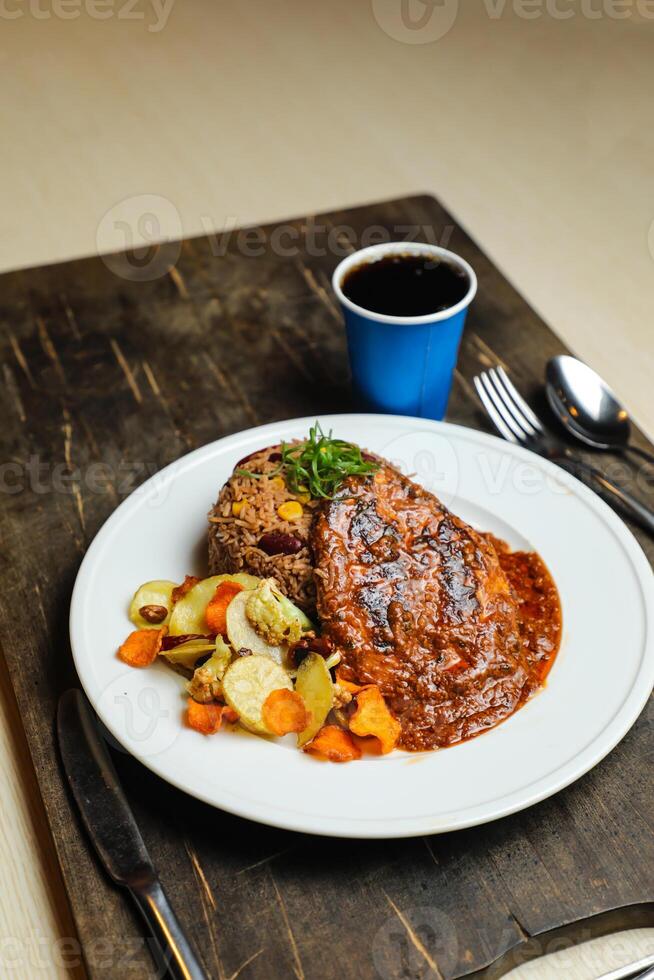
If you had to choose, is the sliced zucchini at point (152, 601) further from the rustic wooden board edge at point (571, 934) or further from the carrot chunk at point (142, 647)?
the rustic wooden board edge at point (571, 934)

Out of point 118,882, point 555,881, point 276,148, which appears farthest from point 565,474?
point 276,148

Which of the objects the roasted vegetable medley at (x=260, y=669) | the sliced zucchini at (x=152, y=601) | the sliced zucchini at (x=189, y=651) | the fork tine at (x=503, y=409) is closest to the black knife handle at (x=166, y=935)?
the roasted vegetable medley at (x=260, y=669)

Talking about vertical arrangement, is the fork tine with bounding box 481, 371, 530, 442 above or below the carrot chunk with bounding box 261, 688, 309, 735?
above

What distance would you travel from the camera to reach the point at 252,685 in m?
1.89

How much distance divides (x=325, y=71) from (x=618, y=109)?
4.95 ft

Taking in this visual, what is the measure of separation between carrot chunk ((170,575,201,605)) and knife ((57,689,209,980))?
28 cm

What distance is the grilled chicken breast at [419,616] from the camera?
1.97 metres

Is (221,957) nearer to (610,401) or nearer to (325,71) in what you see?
(610,401)

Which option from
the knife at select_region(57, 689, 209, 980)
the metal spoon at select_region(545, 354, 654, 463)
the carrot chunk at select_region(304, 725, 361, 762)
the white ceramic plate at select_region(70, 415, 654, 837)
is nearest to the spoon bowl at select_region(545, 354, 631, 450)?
the metal spoon at select_region(545, 354, 654, 463)

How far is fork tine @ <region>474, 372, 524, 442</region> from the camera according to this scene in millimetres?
2771

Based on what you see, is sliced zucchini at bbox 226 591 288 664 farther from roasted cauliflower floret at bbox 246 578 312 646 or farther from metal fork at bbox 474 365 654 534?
metal fork at bbox 474 365 654 534

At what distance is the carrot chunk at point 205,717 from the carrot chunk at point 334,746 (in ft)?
0.59

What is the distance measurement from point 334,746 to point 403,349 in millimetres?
1160

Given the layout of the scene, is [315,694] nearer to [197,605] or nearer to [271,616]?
[271,616]
